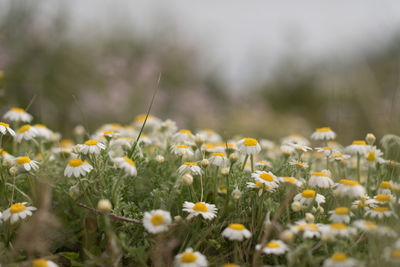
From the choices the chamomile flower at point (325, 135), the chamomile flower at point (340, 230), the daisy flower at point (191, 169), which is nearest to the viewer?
the chamomile flower at point (340, 230)

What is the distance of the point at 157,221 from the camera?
4.74ft

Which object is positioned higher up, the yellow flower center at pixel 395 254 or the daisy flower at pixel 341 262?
the yellow flower center at pixel 395 254

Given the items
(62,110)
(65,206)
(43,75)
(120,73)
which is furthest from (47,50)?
(65,206)

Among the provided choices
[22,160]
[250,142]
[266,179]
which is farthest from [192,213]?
[22,160]

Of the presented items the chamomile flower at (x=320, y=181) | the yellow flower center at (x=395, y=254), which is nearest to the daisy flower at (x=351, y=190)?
the chamomile flower at (x=320, y=181)

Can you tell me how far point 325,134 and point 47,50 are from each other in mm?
4803

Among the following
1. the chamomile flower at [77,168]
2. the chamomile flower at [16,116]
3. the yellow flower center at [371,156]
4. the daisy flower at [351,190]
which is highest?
the yellow flower center at [371,156]

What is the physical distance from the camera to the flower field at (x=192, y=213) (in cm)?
140

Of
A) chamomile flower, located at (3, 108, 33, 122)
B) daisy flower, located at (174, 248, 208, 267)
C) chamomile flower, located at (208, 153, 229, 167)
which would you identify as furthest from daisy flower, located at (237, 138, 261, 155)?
chamomile flower, located at (3, 108, 33, 122)

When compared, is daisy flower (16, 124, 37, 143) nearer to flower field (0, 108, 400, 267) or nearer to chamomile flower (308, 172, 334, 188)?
flower field (0, 108, 400, 267)

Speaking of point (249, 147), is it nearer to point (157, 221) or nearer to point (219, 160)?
point (219, 160)

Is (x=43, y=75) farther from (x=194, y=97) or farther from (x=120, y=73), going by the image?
(x=194, y=97)

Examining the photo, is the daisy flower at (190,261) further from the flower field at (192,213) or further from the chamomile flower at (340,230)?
the chamomile flower at (340,230)

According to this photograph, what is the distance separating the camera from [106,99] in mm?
6508
